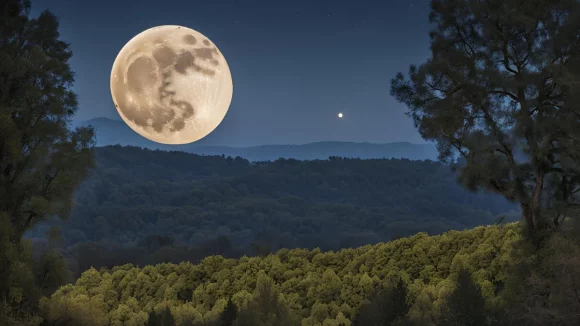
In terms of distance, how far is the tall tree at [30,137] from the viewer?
83.2 ft

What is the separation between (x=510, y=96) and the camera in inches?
→ 994

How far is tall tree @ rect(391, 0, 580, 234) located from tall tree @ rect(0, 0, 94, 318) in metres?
16.0

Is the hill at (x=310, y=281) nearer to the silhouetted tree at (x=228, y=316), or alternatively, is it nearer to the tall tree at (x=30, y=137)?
the silhouetted tree at (x=228, y=316)

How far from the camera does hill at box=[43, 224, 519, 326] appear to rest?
2939 cm

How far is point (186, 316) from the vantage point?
1374 inches

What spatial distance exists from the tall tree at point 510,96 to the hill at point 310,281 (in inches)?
133

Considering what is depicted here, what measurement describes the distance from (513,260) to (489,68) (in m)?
7.88

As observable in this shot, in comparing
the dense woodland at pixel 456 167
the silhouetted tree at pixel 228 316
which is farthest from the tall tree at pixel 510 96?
the silhouetted tree at pixel 228 316

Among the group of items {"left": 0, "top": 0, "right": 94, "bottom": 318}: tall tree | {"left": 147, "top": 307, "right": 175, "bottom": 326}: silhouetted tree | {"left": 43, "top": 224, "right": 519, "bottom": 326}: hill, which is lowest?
{"left": 147, "top": 307, "right": 175, "bottom": 326}: silhouetted tree

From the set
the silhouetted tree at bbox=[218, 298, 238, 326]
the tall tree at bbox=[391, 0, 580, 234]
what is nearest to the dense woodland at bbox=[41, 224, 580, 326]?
the silhouetted tree at bbox=[218, 298, 238, 326]

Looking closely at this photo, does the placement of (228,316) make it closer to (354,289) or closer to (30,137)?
(354,289)

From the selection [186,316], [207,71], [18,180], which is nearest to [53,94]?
[18,180]

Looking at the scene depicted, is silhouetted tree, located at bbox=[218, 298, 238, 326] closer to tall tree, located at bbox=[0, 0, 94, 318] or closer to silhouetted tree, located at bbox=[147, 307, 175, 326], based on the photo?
silhouetted tree, located at bbox=[147, 307, 175, 326]

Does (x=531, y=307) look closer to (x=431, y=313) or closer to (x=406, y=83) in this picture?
(x=431, y=313)
